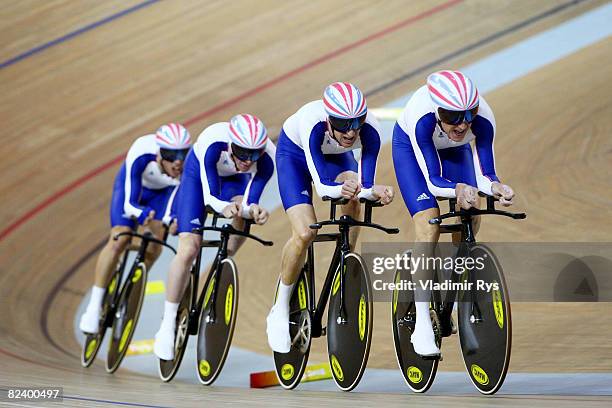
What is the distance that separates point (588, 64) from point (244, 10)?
4.10 meters

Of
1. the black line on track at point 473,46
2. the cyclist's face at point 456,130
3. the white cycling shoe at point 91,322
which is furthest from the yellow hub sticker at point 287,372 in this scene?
the black line on track at point 473,46

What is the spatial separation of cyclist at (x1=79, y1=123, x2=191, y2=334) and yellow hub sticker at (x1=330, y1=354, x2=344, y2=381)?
1.64 meters

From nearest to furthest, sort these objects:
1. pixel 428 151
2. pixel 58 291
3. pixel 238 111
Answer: pixel 428 151, pixel 58 291, pixel 238 111

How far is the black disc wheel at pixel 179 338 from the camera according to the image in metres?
4.60

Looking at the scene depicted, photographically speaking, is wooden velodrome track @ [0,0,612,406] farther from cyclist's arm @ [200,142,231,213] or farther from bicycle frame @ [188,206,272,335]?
cyclist's arm @ [200,142,231,213]

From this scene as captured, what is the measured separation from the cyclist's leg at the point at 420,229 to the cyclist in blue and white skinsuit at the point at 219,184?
782 millimetres

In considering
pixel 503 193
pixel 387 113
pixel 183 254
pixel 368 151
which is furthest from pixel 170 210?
pixel 387 113

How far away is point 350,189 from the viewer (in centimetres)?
360

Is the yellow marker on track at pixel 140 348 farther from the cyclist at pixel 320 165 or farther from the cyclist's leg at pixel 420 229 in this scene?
the cyclist's leg at pixel 420 229

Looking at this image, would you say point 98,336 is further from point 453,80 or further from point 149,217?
point 453,80

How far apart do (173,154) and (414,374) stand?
2.00 m

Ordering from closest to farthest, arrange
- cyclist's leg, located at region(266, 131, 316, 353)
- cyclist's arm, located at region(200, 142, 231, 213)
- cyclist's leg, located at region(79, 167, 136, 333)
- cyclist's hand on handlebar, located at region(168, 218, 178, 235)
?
cyclist's leg, located at region(266, 131, 316, 353)
cyclist's arm, located at region(200, 142, 231, 213)
cyclist's hand on handlebar, located at region(168, 218, 178, 235)
cyclist's leg, located at region(79, 167, 136, 333)

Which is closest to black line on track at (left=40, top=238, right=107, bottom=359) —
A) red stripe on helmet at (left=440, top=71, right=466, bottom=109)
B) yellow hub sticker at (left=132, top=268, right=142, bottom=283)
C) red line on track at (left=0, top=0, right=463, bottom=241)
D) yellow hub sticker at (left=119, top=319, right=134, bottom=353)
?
yellow hub sticker at (left=119, top=319, right=134, bottom=353)

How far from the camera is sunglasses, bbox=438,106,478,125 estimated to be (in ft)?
11.2
